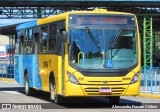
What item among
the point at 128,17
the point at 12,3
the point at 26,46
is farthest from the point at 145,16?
the point at 128,17

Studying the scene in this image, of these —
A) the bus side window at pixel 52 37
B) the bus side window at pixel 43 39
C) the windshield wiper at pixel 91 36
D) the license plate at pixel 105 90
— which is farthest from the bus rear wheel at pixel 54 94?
the windshield wiper at pixel 91 36

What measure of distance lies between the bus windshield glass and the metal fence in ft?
82.0

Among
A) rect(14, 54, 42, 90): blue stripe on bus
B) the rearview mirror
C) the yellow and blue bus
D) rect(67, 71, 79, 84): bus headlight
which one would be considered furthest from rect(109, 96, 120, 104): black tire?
rect(14, 54, 42, 90): blue stripe on bus

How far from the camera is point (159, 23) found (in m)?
56.0

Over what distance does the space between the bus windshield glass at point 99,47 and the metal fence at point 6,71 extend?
25.0 metres

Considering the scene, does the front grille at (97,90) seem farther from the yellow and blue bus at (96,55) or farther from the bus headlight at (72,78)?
the bus headlight at (72,78)

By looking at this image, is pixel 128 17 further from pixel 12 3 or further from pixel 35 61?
pixel 12 3

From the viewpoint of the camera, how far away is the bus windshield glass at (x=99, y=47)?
48.8 ft

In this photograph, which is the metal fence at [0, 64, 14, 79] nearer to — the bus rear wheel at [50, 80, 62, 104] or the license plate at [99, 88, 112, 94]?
the bus rear wheel at [50, 80, 62, 104]

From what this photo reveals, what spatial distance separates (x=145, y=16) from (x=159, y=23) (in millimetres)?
12456

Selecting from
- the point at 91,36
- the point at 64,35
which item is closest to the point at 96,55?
the point at 91,36

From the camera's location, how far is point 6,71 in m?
40.6

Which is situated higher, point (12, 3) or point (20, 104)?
point (12, 3)

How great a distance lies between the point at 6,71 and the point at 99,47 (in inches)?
1047
